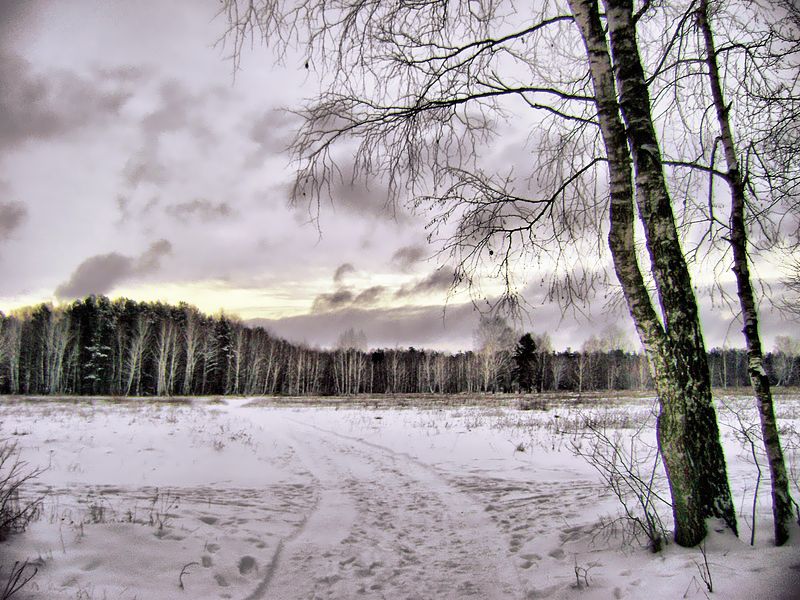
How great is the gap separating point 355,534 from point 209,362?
6066cm

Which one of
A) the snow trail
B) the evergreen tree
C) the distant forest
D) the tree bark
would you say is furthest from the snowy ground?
the evergreen tree

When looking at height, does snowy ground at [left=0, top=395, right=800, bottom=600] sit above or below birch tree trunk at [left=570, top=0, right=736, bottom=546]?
below

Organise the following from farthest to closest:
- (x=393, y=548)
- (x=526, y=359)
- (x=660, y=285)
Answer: (x=526, y=359) < (x=393, y=548) < (x=660, y=285)

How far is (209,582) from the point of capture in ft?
10.3

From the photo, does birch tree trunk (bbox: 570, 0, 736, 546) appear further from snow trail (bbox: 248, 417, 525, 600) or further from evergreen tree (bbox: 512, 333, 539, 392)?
evergreen tree (bbox: 512, 333, 539, 392)

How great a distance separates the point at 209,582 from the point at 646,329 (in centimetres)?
398

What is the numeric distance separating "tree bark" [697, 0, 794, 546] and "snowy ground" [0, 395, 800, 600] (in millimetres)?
250

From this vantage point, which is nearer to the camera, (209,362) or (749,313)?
(749,313)

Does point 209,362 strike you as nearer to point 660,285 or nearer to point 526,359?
point 526,359

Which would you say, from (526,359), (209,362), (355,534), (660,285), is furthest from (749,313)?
(209,362)

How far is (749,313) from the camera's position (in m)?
3.25

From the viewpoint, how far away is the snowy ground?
2785mm

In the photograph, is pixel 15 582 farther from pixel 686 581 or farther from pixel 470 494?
pixel 470 494

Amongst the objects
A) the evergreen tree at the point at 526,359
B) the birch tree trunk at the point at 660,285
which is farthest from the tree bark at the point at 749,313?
the evergreen tree at the point at 526,359
